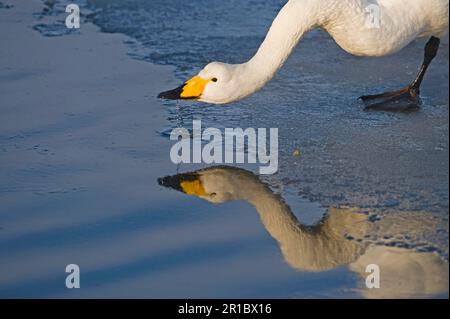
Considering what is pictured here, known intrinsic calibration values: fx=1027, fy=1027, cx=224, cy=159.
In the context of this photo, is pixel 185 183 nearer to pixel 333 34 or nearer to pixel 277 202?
→ pixel 277 202

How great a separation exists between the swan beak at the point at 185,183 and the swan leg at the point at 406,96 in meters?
1.66

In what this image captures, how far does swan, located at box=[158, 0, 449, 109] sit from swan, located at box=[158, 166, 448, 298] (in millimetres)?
592

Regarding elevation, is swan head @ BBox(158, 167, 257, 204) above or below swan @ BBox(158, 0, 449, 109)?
below

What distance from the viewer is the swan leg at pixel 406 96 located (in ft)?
23.4

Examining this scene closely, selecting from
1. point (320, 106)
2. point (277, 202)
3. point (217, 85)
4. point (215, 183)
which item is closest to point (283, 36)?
point (217, 85)

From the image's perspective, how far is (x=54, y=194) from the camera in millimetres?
5754

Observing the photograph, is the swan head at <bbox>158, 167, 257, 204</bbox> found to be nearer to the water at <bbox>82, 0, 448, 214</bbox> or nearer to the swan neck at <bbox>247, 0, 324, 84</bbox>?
the water at <bbox>82, 0, 448, 214</bbox>

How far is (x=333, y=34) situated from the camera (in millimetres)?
6762

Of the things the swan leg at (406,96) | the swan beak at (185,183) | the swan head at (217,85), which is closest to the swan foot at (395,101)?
the swan leg at (406,96)

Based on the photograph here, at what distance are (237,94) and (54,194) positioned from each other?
1.30m

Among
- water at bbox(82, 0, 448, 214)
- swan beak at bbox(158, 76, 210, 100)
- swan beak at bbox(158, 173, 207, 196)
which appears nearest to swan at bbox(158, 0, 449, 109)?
swan beak at bbox(158, 76, 210, 100)

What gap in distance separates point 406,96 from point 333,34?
82 cm

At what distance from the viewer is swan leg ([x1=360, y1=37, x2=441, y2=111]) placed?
23.4 ft
